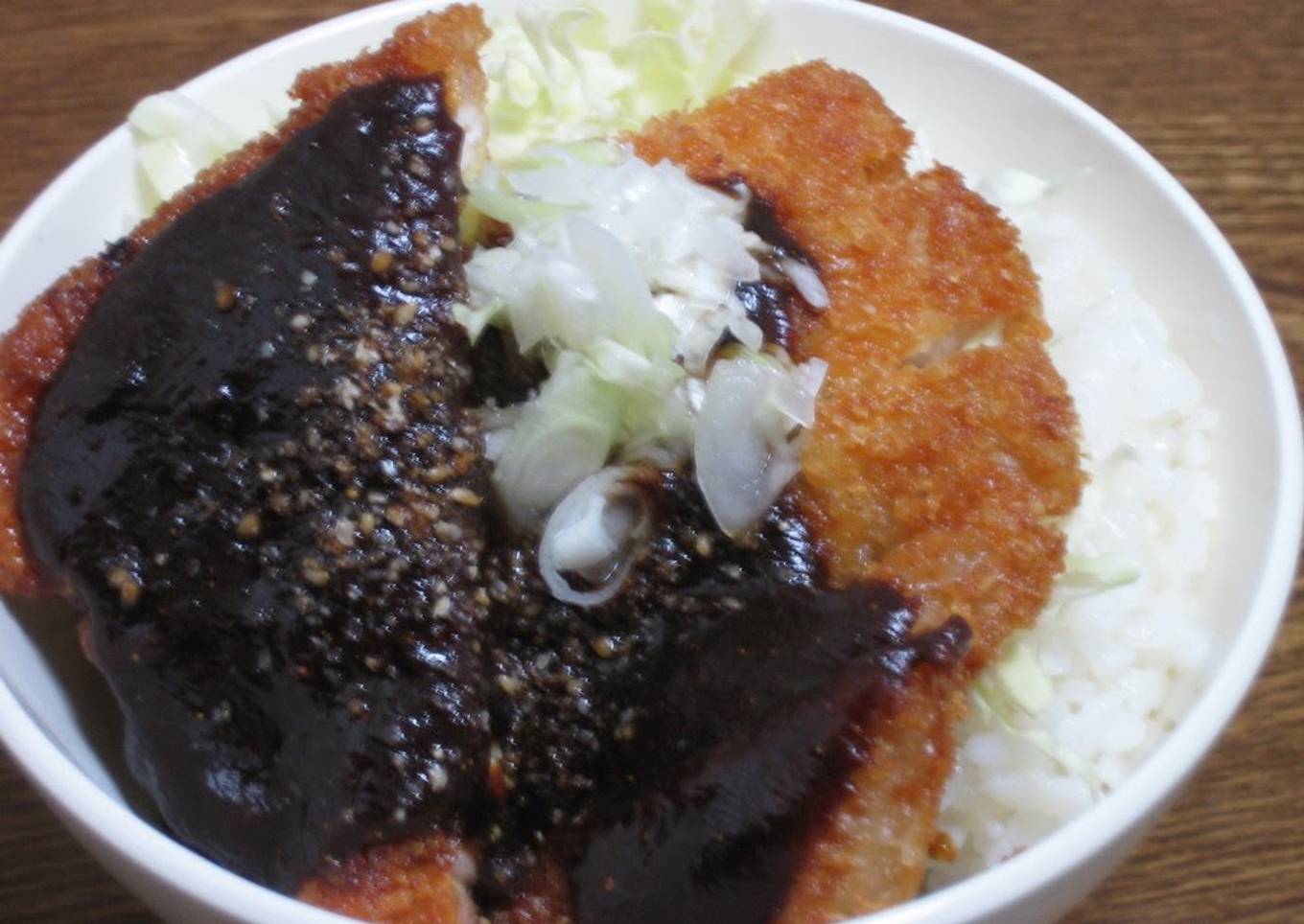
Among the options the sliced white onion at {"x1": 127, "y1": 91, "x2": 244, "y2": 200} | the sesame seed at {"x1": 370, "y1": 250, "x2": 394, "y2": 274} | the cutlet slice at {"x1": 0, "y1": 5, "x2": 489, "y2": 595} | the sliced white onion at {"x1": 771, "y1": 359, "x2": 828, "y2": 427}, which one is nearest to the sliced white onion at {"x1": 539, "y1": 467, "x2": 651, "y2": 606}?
the sliced white onion at {"x1": 771, "y1": 359, "x2": 828, "y2": 427}

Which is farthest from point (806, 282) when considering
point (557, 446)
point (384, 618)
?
point (384, 618)

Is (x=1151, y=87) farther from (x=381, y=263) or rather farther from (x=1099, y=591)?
(x=381, y=263)

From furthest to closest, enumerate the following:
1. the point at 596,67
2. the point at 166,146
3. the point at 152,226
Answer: the point at 596,67, the point at 166,146, the point at 152,226

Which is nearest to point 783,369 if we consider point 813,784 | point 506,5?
point 813,784

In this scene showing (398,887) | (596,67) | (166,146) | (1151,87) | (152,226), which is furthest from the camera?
(1151,87)

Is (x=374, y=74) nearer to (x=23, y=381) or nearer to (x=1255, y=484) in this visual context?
(x=23, y=381)

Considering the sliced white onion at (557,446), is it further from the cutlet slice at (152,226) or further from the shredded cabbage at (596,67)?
the shredded cabbage at (596,67)

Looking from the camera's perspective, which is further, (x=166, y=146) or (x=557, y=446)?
(x=166, y=146)

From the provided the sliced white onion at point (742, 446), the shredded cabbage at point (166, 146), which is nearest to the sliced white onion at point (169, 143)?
the shredded cabbage at point (166, 146)
